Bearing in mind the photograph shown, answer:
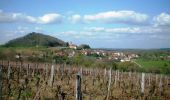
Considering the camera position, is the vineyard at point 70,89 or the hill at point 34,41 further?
the hill at point 34,41

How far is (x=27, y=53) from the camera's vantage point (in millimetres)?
84938

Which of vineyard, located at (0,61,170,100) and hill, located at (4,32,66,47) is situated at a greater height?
hill, located at (4,32,66,47)

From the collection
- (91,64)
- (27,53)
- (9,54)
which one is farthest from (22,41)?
(91,64)

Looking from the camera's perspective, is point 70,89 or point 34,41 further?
point 34,41

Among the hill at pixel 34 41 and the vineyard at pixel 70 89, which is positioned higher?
the hill at pixel 34 41

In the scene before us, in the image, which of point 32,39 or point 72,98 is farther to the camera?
point 32,39

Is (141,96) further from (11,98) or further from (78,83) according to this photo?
(78,83)

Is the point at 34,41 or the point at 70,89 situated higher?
the point at 34,41

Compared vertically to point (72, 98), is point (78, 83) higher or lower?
higher

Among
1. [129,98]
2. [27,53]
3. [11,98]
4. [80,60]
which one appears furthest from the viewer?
[27,53]

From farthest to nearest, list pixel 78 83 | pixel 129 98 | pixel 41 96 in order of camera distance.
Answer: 1. pixel 129 98
2. pixel 41 96
3. pixel 78 83

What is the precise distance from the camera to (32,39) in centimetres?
14300

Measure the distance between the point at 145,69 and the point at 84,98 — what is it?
4979 centimetres

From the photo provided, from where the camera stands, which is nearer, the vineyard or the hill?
the vineyard
